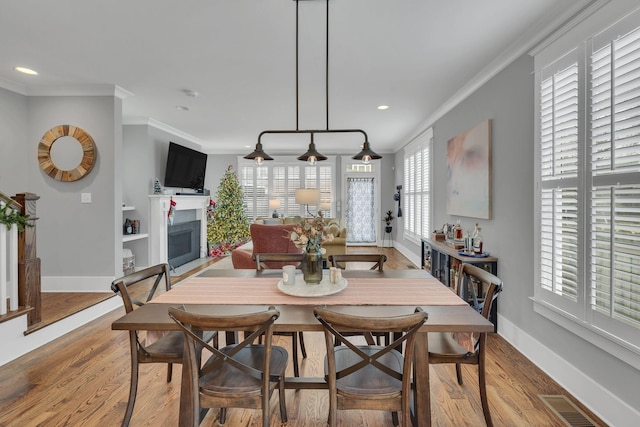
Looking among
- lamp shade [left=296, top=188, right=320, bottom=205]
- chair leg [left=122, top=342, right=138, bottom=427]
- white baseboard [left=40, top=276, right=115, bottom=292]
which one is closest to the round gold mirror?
white baseboard [left=40, top=276, right=115, bottom=292]

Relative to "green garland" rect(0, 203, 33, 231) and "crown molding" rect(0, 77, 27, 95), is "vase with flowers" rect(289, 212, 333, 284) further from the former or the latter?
"crown molding" rect(0, 77, 27, 95)

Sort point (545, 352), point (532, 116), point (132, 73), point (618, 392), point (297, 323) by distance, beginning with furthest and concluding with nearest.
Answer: point (132, 73) → point (532, 116) → point (545, 352) → point (618, 392) → point (297, 323)

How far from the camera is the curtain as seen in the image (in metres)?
8.90

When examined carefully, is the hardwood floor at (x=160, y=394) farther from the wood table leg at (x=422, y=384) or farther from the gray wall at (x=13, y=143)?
the gray wall at (x=13, y=143)

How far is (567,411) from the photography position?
1.99 m

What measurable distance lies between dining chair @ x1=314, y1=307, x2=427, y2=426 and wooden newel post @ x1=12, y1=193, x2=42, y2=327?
119 inches

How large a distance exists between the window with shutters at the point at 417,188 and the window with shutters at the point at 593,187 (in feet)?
9.84

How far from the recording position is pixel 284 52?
2994mm

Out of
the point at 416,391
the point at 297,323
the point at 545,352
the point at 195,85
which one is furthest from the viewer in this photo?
the point at 195,85

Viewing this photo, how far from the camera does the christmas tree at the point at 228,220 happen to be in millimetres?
7645

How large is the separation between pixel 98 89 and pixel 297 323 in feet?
13.6

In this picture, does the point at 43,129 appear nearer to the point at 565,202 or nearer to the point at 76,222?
the point at 76,222

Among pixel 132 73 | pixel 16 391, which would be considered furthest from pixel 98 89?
pixel 16 391

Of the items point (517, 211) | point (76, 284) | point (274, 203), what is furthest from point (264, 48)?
point (274, 203)
